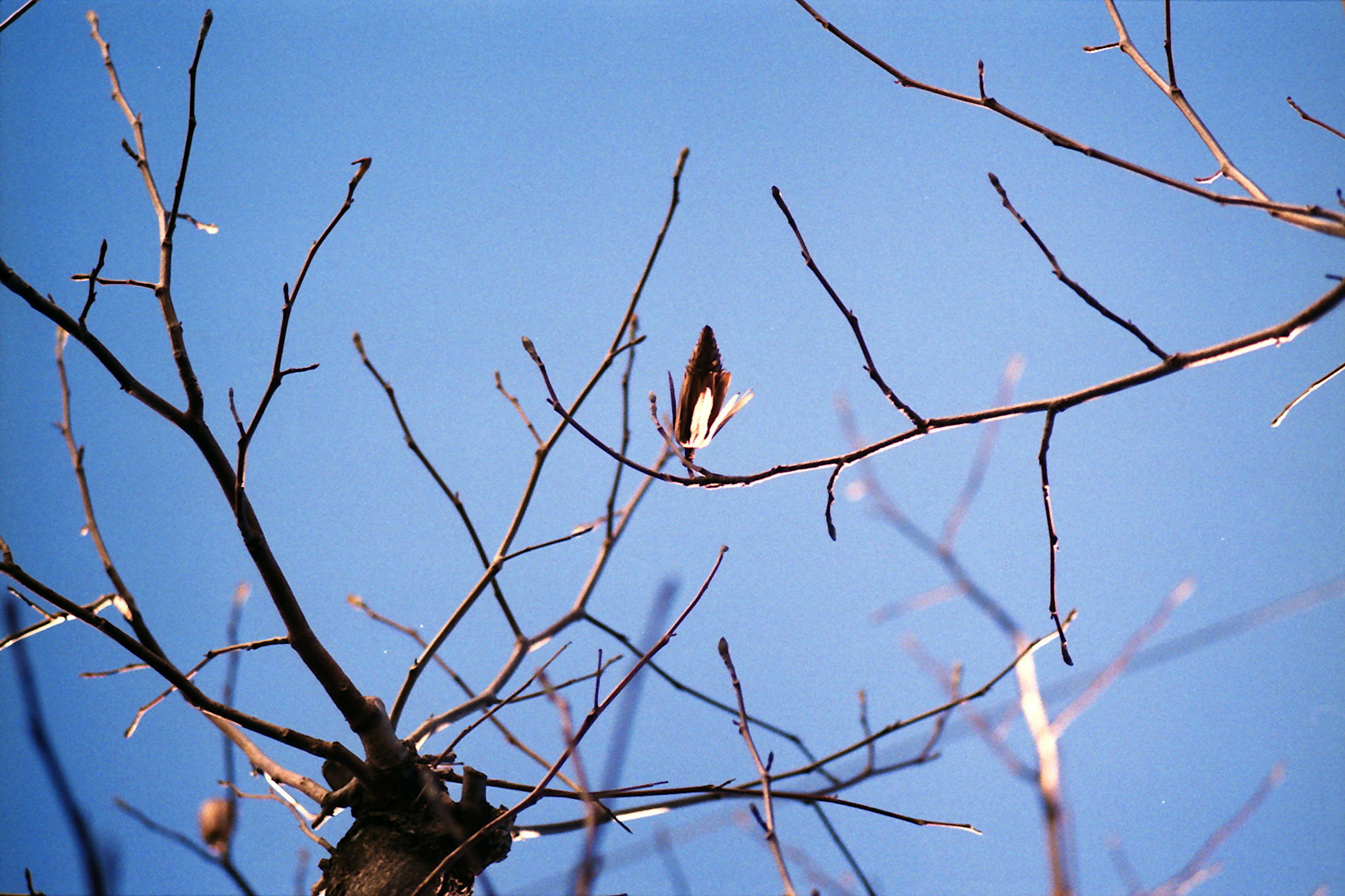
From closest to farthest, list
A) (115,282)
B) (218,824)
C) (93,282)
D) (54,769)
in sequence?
(54,769) → (218,824) → (93,282) → (115,282)

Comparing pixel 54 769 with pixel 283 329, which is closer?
pixel 54 769

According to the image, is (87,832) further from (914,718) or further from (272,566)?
(914,718)

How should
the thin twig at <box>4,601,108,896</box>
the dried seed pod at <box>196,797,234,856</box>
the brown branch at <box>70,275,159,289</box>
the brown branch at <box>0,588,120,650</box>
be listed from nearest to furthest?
the thin twig at <box>4,601,108,896</box>
the dried seed pod at <box>196,797,234,856</box>
the brown branch at <box>0,588,120,650</box>
the brown branch at <box>70,275,159,289</box>

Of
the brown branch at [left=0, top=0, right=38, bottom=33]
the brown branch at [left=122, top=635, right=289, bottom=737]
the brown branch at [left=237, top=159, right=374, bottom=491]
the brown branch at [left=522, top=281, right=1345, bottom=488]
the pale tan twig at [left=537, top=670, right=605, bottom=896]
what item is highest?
the brown branch at [left=0, top=0, right=38, bottom=33]

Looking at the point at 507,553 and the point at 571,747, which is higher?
the point at 507,553

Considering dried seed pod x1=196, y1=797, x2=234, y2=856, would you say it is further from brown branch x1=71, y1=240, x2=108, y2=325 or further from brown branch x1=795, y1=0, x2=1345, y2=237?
brown branch x1=795, y1=0, x2=1345, y2=237

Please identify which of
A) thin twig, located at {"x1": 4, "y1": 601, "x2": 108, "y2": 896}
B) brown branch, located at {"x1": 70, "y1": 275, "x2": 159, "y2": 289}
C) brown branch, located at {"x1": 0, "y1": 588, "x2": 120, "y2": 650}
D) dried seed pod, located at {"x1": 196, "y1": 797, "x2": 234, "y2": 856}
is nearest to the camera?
thin twig, located at {"x1": 4, "y1": 601, "x2": 108, "y2": 896}

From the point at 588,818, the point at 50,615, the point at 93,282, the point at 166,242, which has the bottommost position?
the point at 588,818

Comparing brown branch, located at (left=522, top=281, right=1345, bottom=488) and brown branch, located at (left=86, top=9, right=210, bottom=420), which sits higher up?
brown branch, located at (left=86, top=9, right=210, bottom=420)

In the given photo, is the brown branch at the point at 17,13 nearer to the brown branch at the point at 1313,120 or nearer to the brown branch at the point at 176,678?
the brown branch at the point at 176,678

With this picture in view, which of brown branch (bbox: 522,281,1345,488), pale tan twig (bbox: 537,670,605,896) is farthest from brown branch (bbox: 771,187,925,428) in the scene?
pale tan twig (bbox: 537,670,605,896)

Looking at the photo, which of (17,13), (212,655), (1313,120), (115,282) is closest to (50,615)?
(212,655)

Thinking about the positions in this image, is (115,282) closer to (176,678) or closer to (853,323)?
(176,678)

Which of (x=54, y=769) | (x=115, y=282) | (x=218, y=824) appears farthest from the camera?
(x=115, y=282)
